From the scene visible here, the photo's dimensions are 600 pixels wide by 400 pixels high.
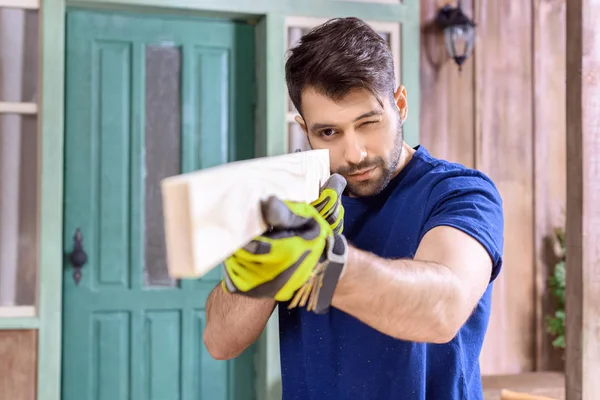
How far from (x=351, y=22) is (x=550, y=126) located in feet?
8.32

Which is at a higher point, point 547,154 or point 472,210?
point 547,154

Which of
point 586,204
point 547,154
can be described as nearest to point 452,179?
point 586,204

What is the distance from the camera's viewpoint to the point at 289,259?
68 centimetres

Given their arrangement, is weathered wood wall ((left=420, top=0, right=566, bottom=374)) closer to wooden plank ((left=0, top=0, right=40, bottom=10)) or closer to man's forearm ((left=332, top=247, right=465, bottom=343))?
wooden plank ((left=0, top=0, right=40, bottom=10))

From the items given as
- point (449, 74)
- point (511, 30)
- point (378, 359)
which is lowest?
point (378, 359)

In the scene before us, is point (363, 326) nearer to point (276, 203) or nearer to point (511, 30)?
point (276, 203)

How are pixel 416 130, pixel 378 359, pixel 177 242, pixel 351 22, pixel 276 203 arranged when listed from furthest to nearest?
pixel 416 130 < pixel 351 22 < pixel 378 359 < pixel 276 203 < pixel 177 242

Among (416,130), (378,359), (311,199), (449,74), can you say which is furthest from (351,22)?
(449,74)

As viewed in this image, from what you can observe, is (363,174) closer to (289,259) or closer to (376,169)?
(376,169)

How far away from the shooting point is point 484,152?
3.43 m

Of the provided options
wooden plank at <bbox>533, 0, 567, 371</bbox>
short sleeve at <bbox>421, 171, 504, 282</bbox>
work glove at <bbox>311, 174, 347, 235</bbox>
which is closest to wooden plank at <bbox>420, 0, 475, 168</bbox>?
wooden plank at <bbox>533, 0, 567, 371</bbox>

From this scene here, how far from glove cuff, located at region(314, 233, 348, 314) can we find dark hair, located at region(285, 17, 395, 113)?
55 cm

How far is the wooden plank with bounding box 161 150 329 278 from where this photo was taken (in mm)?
568

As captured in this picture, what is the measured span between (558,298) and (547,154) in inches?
30.4
